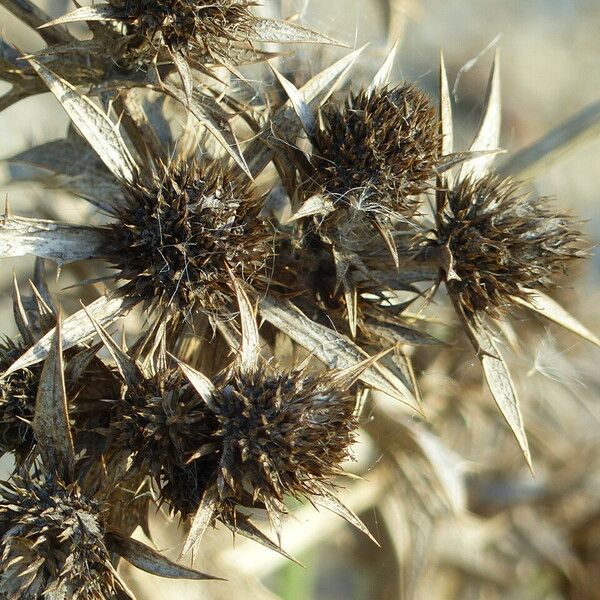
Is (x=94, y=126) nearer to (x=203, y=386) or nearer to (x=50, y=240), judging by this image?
(x=50, y=240)

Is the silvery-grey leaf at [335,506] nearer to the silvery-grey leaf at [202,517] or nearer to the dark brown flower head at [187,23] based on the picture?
the silvery-grey leaf at [202,517]

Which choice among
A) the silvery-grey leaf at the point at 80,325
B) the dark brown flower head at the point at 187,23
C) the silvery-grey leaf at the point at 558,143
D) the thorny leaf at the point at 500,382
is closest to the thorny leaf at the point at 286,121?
the dark brown flower head at the point at 187,23

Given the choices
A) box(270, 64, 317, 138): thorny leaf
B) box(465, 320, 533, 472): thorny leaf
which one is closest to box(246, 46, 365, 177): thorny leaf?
box(270, 64, 317, 138): thorny leaf

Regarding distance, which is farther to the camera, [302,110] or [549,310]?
[549,310]

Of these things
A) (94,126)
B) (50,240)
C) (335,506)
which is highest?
(94,126)

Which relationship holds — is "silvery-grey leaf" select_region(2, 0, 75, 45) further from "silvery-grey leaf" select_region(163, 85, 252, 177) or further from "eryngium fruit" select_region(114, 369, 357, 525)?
"eryngium fruit" select_region(114, 369, 357, 525)

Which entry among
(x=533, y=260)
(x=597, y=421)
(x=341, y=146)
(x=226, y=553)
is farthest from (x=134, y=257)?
(x=597, y=421)

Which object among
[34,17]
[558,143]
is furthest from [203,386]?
[558,143]
